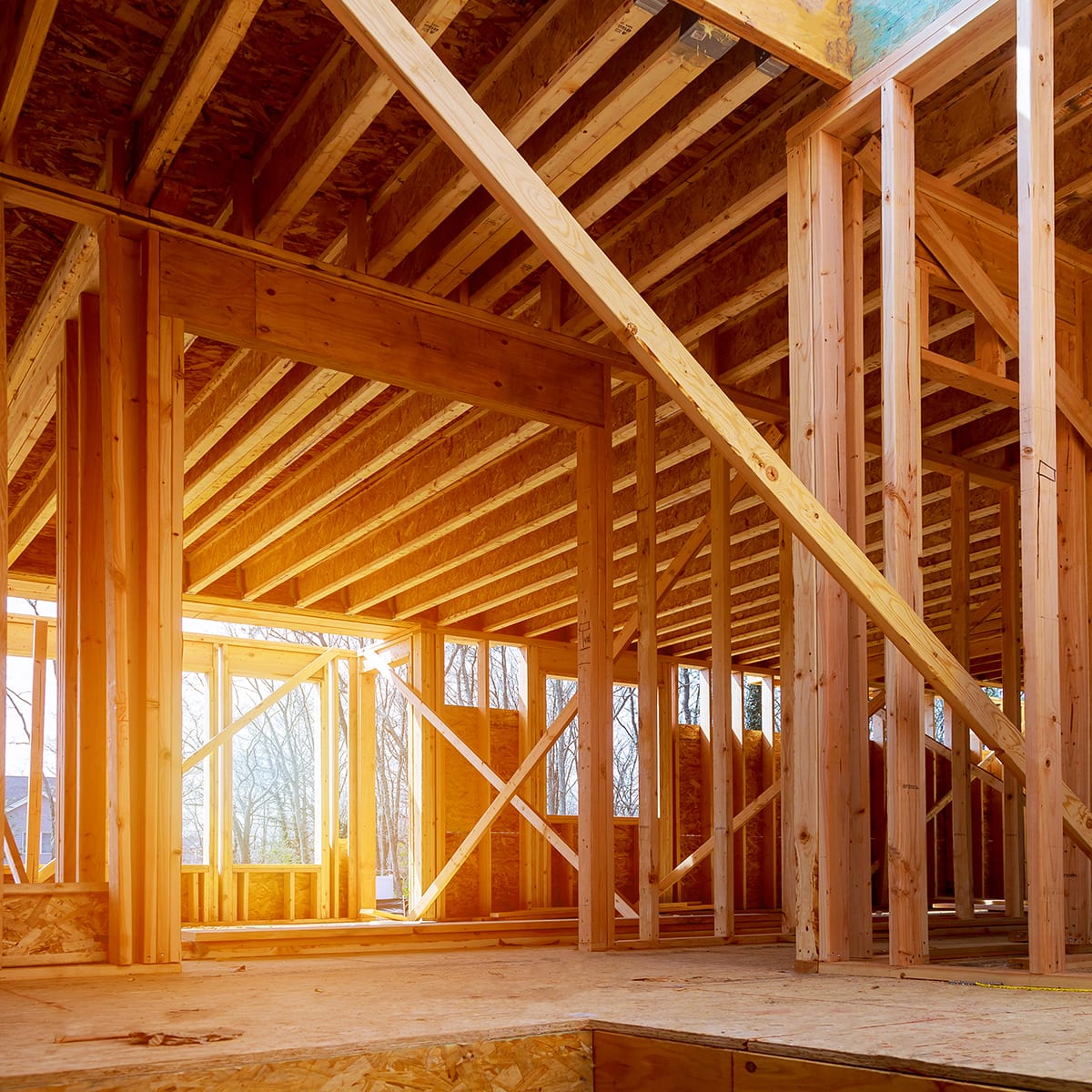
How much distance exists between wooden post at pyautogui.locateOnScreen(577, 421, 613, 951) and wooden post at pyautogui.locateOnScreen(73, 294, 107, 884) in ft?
7.50

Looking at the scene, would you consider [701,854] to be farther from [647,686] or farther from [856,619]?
[856,619]

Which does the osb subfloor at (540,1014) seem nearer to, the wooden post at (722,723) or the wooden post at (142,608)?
the wooden post at (142,608)

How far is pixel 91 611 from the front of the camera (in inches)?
222

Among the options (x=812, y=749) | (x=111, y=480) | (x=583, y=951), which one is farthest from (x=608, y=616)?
(x=111, y=480)

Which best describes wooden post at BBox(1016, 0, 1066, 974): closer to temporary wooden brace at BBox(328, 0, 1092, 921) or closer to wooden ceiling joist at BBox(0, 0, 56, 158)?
temporary wooden brace at BBox(328, 0, 1092, 921)

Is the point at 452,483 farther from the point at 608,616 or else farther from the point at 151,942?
the point at 151,942

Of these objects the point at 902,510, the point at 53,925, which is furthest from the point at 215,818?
the point at 902,510

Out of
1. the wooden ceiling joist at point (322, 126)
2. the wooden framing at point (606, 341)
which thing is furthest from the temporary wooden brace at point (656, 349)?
the wooden ceiling joist at point (322, 126)

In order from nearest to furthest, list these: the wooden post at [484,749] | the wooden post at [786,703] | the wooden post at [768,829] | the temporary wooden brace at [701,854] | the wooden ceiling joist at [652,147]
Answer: the wooden ceiling joist at [652,147]
the temporary wooden brace at [701,854]
the wooden post at [786,703]
the wooden post at [484,749]
the wooden post at [768,829]

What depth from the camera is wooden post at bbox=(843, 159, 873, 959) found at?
4539 mm

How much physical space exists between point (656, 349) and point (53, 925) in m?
3.16

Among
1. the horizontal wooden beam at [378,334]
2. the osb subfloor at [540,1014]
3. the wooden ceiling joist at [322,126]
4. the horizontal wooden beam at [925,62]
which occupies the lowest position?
the osb subfloor at [540,1014]

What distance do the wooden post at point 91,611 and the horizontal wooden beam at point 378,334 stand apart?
0.57m

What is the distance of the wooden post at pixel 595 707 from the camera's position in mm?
6281
